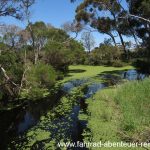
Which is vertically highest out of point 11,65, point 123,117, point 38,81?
point 11,65

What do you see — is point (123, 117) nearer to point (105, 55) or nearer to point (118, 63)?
point (118, 63)

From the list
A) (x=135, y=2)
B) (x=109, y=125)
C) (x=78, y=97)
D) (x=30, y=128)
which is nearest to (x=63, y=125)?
(x=30, y=128)

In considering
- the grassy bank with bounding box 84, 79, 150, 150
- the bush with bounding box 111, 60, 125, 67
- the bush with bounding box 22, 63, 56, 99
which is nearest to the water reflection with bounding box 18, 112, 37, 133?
the grassy bank with bounding box 84, 79, 150, 150

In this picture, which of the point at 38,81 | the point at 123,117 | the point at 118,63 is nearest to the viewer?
the point at 123,117

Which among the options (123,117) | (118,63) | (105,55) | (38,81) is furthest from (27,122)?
(105,55)

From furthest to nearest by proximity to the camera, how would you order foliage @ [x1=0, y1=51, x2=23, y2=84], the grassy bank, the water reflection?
1. foliage @ [x1=0, y1=51, x2=23, y2=84]
2. the water reflection
3. the grassy bank

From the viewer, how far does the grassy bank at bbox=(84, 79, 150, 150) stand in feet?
36.9

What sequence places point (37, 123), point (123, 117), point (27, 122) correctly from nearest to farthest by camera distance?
point (123, 117), point (37, 123), point (27, 122)

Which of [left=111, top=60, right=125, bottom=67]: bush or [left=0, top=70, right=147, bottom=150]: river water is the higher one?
[left=111, top=60, right=125, bottom=67]: bush

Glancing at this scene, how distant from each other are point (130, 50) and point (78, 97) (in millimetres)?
28803

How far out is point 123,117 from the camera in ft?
43.0

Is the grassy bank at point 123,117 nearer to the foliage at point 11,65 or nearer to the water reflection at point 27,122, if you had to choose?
the water reflection at point 27,122

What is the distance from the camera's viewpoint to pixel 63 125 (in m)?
14.8

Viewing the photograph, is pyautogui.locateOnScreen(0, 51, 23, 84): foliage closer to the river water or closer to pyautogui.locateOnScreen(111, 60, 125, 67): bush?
the river water
